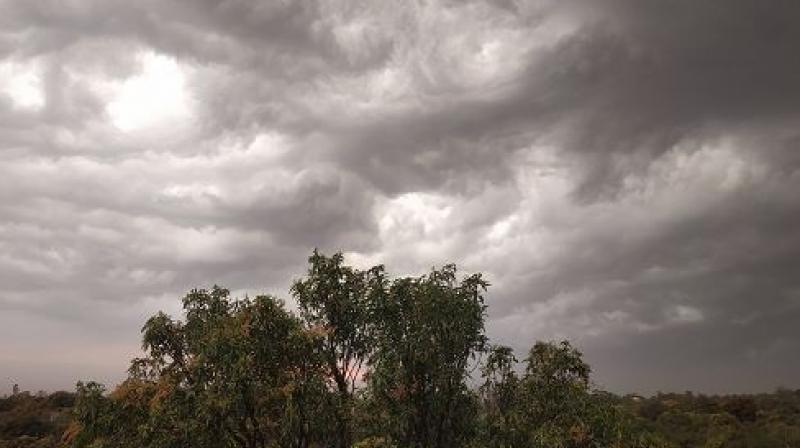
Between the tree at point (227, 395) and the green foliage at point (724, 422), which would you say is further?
the green foliage at point (724, 422)

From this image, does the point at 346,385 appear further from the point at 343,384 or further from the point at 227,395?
the point at 227,395

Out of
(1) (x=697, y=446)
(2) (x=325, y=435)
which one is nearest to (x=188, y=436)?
(2) (x=325, y=435)

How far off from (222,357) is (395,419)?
861 cm

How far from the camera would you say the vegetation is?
30297 millimetres

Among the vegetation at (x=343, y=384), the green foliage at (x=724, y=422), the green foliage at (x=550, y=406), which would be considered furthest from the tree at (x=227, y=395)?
the green foliage at (x=724, y=422)

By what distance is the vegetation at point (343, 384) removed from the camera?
30.3m

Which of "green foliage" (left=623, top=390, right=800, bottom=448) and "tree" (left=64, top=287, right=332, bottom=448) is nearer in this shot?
"tree" (left=64, top=287, right=332, bottom=448)

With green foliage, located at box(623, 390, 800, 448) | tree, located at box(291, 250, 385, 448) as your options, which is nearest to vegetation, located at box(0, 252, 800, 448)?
tree, located at box(291, 250, 385, 448)

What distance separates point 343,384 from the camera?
34719 millimetres

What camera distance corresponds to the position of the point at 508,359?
34.2m

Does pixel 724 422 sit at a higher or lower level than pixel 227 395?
higher

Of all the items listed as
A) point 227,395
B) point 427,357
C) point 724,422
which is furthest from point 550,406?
point 724,422

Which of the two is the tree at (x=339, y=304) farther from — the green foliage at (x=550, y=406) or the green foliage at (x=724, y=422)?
the green foliage at (x=724, y=422)

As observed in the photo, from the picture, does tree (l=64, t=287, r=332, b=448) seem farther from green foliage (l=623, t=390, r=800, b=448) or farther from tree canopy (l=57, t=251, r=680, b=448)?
green foliage (l=623, t=390, r=800, b=448)
